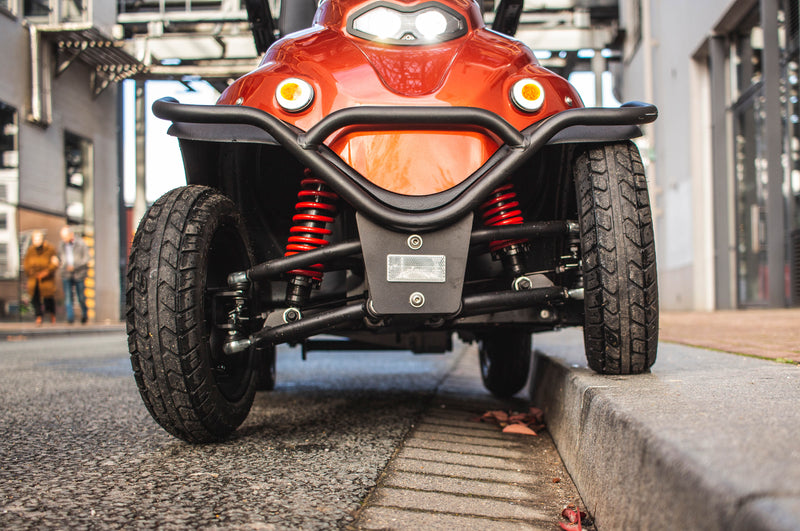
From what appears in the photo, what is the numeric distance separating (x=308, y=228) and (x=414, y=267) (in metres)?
0.39

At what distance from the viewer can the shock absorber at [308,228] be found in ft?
7.51

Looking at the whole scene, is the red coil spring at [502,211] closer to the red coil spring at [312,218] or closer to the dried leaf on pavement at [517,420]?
the red coil spring at [312,218]

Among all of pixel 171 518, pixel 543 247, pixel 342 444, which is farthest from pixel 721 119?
pixel 171 518

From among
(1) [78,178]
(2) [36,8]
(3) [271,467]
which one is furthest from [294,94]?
(1) [78,178]

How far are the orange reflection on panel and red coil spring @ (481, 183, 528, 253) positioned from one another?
20 cm

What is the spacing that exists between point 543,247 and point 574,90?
1.89 feet

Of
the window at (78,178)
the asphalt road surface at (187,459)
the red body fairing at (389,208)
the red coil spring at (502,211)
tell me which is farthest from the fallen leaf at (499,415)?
the window at (78,178)

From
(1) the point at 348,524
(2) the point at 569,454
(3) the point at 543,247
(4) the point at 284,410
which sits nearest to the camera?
(1) the point at 348,524

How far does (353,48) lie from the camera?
2.32 metres

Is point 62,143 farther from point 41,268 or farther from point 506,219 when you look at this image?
point 506,219

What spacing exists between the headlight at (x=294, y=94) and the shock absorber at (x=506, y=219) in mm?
658

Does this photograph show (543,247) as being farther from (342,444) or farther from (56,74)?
(56,74)

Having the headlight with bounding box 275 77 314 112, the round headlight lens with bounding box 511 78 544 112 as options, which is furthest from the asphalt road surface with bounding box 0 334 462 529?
the round headlight lens with bounding box 511 78 544 112

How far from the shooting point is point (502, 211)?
7.68 ft
